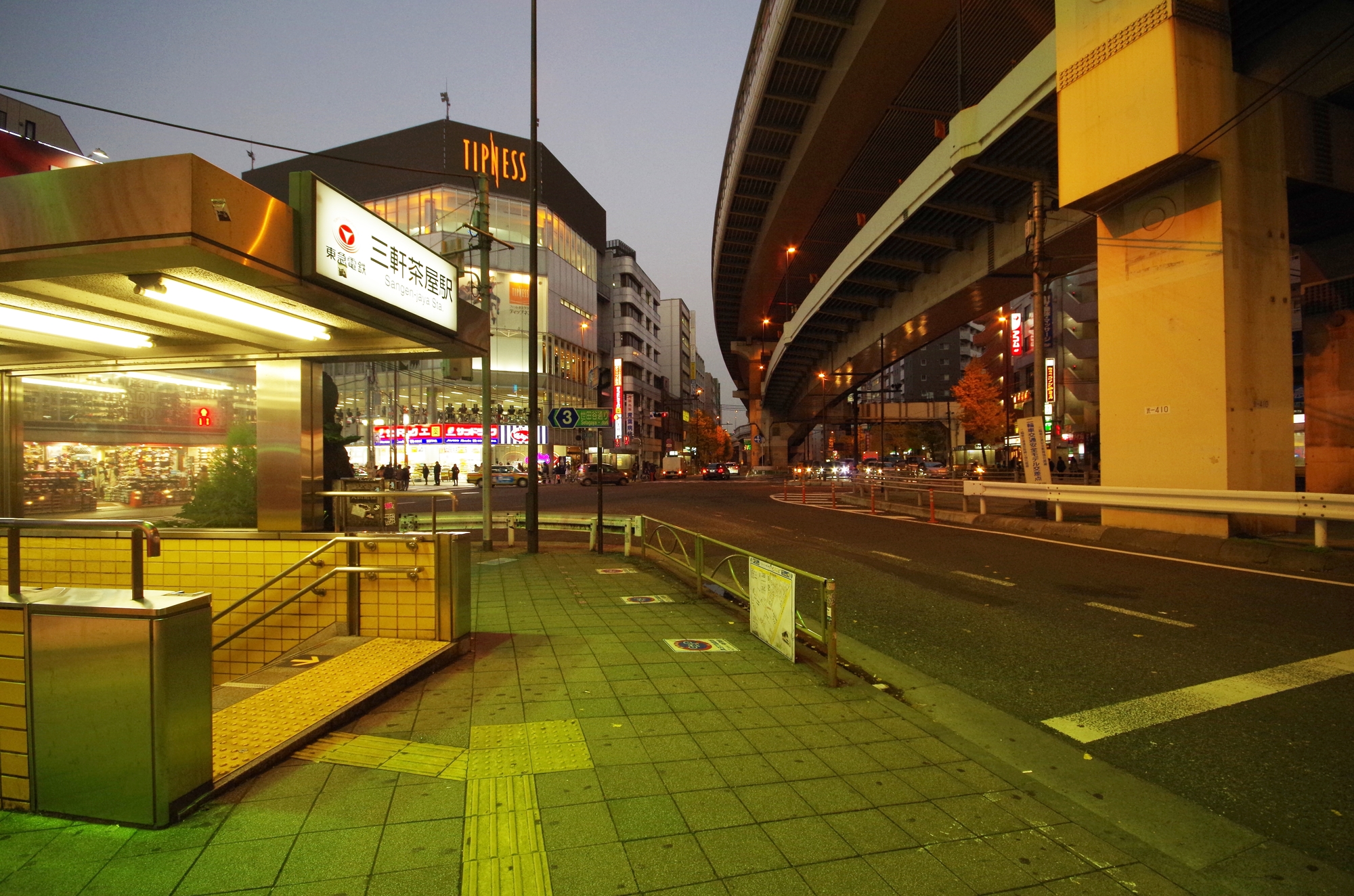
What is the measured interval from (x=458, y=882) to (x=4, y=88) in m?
9.44

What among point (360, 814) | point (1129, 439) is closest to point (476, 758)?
point (360, 814)

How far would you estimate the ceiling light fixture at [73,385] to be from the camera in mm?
8133

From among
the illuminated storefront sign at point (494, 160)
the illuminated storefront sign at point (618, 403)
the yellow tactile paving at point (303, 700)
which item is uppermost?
the illuminated storefront sign at point (494, 160)

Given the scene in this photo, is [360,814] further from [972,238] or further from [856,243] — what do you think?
[856,243]

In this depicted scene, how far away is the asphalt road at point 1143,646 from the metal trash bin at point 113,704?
5267 millimetres

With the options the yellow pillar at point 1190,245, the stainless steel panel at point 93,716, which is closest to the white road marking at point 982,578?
the yellow pillar at point 1190,245

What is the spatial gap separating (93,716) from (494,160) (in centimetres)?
6503

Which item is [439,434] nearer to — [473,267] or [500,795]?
[473,267]

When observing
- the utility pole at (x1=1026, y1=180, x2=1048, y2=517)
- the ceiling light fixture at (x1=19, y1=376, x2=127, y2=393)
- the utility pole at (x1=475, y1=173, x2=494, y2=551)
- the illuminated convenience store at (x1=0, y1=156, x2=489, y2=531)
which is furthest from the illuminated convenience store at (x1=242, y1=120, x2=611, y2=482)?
Result: the illuminated convenience store at (x1=0, y1=156, x2=489, y2=531)

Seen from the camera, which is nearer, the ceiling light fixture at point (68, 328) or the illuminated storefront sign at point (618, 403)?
the ceiling light fixture at point (68, 328)

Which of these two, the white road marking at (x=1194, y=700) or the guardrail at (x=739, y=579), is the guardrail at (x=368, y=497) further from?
the white road marking at (x=1194, y=700)

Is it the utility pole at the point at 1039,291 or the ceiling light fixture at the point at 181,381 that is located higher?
the utility pole at the point at 1039,291

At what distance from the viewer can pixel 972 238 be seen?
2305cm

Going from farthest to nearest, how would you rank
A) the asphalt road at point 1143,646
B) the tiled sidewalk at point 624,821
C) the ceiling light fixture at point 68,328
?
the ceiling light fixture at point 68,328 → the asphalt road at point 1143,646 → the tiled sidewalk at point 624,821
